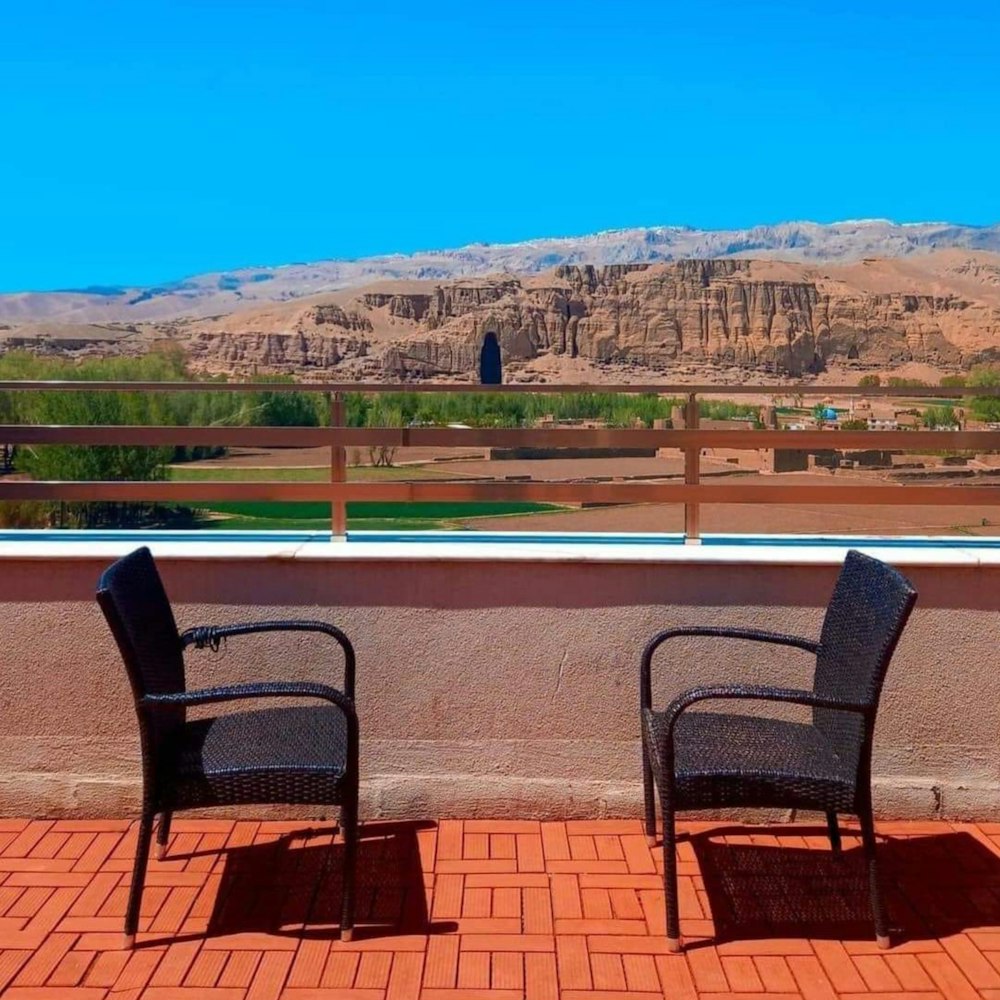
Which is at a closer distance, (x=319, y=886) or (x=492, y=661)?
(x=319, y=886)

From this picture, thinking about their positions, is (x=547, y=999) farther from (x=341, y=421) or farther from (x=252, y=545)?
(x=341, y=421)

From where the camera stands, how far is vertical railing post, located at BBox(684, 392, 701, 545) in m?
3.63

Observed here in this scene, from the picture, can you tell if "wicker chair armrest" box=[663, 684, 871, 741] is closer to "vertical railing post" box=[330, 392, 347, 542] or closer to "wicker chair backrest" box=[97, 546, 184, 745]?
"wicker chair backrest" box=[97, 546, 184, 745]

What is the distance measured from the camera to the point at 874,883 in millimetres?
2707

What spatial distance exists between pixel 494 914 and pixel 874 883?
98 cm

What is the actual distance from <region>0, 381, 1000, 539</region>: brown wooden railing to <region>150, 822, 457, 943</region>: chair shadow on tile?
1005mm

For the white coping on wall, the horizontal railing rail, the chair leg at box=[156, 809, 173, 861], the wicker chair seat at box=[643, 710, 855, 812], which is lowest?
the chair leg at box=[156, 809, 173, 861]

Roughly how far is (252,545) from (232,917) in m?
1.17

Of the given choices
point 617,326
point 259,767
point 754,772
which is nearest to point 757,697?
point 754,772

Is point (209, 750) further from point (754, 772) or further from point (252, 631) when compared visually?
point (754, 772)

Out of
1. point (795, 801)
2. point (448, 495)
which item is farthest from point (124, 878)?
point (795, 801)

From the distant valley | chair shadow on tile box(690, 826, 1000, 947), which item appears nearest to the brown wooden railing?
chair shadow on tile box(690, 826, 1000, 947)

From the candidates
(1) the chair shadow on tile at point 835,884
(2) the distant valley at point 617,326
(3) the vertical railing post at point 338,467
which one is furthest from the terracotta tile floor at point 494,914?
(2) the distant valley at point 617,326

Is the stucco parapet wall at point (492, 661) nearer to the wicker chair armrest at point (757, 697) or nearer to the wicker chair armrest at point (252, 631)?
the wicker chair armrest at point (252, 631)
